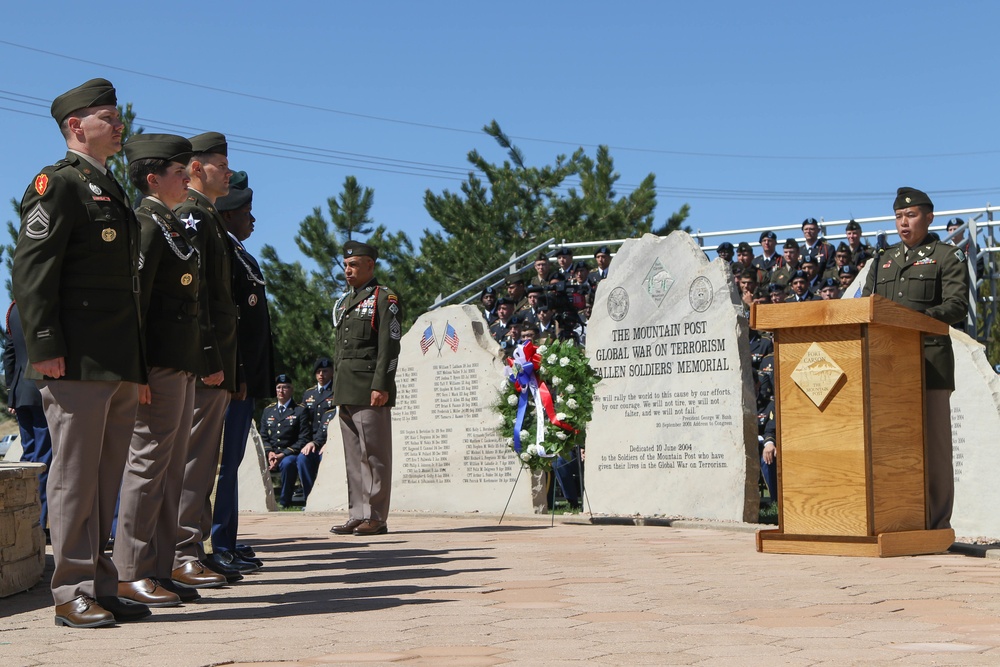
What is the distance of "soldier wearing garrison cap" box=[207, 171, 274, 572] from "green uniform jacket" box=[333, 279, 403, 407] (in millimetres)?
2265

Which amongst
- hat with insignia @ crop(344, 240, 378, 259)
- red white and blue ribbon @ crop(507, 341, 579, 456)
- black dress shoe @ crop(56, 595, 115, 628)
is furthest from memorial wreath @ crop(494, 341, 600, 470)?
black dress shoe @ crop(56, 595, 115, 628)

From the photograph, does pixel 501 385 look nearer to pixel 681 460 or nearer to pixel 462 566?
pixel 681 460

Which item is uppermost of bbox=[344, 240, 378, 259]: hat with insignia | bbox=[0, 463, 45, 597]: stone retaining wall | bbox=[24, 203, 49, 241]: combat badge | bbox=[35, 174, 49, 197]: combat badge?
bbox=[344, 240, 378, 259]: hat with insignia

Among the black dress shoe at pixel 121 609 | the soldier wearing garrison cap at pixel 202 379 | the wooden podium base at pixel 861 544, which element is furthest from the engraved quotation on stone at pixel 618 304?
the black dress shoe at pixel 121 609

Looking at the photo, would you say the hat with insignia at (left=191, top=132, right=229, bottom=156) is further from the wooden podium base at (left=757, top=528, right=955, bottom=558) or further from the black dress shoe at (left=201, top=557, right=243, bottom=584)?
the wooden podium base at (left=757, top=528, right=955, bottom=558)

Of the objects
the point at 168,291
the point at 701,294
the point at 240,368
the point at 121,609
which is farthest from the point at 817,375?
the point at 121,609

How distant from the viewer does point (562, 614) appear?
166 inches

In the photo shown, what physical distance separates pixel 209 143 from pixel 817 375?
3255 mm

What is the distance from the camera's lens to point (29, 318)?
13.3 ft

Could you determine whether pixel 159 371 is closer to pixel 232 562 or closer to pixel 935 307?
pixel 232 562

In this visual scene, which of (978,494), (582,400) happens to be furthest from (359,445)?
(978,494)

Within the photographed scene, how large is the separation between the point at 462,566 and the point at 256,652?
8.47ft

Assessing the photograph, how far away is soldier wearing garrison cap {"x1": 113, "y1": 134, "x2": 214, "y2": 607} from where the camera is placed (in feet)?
15.3

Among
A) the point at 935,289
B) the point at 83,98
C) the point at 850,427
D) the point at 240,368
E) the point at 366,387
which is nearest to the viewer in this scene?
the point at 83,98
